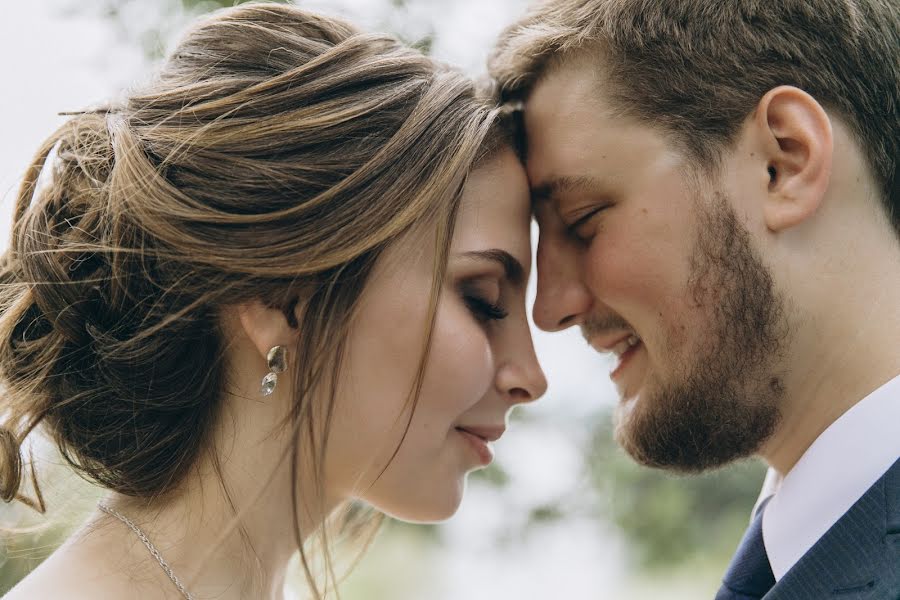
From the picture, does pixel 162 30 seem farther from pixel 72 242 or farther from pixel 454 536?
pixel 454 536

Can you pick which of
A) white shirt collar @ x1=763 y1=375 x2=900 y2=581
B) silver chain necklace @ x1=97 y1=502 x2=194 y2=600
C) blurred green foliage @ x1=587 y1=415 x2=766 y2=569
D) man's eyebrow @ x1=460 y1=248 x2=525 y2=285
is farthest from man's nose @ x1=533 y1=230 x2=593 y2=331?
blurred green foliage @ x1=587 y1=415 x2=766 y2=569

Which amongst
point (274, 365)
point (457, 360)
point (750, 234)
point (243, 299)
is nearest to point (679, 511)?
point (750, 234)

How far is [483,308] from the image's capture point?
260 centimetres

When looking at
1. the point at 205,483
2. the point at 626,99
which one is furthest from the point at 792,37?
the point at 205,483

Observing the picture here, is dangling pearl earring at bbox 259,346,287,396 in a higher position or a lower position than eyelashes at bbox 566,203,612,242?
lower

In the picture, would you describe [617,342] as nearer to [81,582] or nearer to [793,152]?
[793,152]

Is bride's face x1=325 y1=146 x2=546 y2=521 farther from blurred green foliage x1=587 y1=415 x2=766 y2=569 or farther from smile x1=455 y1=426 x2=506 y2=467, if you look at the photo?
blurred green foliage x1=587 y1=415 x2=766 y2=569

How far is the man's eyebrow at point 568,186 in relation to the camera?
273 cm

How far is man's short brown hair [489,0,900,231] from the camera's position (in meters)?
2.59

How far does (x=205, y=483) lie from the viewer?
235 cm

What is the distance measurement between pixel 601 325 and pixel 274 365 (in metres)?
1.07

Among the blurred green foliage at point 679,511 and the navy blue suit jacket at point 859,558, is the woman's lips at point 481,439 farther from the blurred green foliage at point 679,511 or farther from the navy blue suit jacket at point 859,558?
the blurred green foliage at point 679,511

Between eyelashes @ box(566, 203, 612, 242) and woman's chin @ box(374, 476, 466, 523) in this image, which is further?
eyelashes @ box(566, 203, 612, 242)

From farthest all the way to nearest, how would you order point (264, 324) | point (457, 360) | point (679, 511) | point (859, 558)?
1. point (679, 511)
2. point (457, 360)
3. point (264, 324)
4. point (859, 558)
